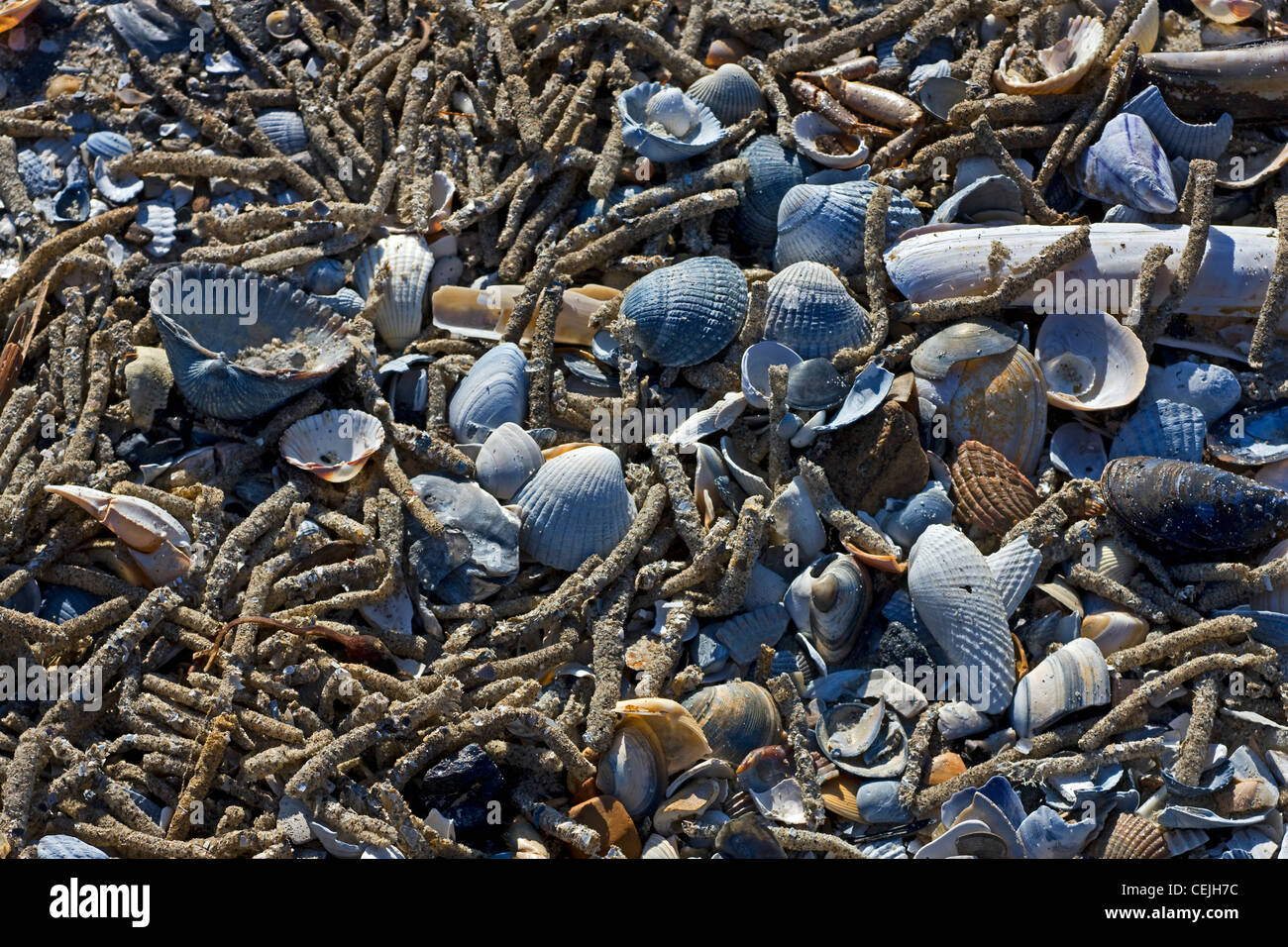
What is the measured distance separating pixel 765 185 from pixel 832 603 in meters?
2.50

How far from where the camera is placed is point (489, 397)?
628 cm

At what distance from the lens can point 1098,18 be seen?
7164mm

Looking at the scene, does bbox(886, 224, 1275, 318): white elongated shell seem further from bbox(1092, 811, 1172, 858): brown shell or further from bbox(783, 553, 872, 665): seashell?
bbox(1092, 811, 1172, 858): brown shell

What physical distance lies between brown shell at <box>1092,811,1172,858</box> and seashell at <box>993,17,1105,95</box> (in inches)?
155

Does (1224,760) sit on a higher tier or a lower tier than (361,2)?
lower

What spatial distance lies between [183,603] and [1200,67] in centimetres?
597

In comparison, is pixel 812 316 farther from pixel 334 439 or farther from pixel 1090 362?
pixel 334 439

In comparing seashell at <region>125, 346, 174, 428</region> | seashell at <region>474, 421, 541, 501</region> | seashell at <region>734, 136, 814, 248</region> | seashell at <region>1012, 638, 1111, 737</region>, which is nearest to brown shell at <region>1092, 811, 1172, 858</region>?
seashell at <region>1012, 638, 1111, 737</region>

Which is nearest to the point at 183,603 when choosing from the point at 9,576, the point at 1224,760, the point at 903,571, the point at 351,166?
the point at 9,576

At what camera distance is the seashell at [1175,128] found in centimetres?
685

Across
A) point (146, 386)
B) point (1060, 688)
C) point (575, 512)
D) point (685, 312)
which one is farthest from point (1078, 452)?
point (146, 386)

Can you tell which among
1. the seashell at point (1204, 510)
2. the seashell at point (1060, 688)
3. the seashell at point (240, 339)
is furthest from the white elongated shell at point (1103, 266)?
the seashell at point (240, 339)

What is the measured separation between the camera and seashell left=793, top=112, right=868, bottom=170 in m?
7.02

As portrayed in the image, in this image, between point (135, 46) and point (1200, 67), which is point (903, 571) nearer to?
point (1200, 67)
